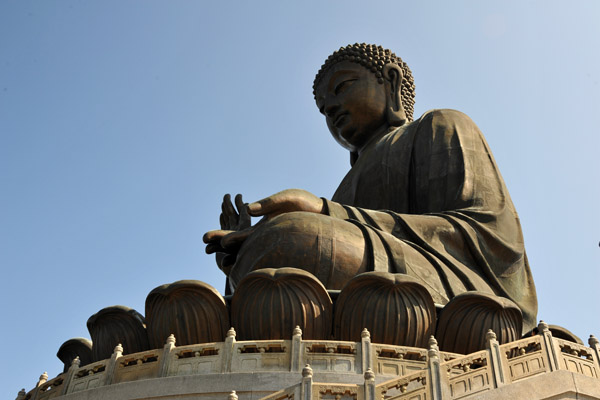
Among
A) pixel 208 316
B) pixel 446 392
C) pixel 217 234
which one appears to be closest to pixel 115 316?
pixel 208 316

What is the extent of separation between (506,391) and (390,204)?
5.67 metres

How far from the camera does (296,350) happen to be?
7.06 metres

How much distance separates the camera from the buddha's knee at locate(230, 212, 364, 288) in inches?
341

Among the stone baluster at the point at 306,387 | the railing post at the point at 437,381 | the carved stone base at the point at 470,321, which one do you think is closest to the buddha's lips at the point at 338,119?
the carved stone base at the point at 470,321

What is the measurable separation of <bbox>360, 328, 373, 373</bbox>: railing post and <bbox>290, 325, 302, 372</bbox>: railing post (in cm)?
50

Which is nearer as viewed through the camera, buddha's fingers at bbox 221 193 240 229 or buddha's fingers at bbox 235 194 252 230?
buddha's fingers at bbox 235 194 252 230

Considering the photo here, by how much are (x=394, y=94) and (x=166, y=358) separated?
683 centimetres

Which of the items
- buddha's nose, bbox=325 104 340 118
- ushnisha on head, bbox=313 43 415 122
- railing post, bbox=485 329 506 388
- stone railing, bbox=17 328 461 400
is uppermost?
ushnisha on head, bbox=313 43 415 122

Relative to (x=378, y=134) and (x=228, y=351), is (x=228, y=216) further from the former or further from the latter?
(x=228, y=351)

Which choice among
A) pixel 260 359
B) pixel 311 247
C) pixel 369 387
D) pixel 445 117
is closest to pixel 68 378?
pixel 260 359

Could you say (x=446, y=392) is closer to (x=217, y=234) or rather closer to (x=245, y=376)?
(x=245, y=376)

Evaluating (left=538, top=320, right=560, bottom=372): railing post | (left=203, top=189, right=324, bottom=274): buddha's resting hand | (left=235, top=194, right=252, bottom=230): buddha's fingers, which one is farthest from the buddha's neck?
(left=538, top=320, right=560, bottom=372): railing post

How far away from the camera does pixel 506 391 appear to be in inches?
233

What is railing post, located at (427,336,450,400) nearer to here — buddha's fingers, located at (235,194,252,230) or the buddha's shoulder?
Result: buddha's fingers, located at (235,194,252,230)
